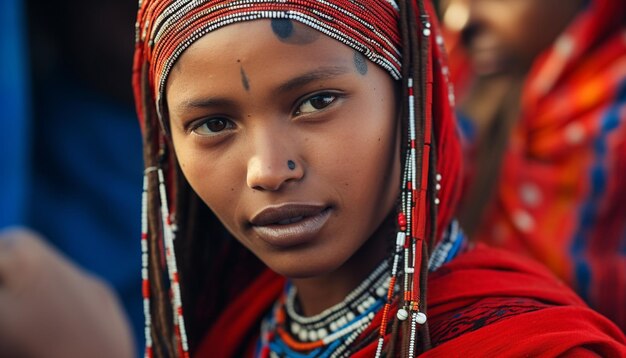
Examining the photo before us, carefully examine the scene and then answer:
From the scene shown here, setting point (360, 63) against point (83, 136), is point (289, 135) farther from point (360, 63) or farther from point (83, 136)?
point (83, 136)

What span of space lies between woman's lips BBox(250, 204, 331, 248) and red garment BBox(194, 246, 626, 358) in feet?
0.77

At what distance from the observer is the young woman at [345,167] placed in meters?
1.61

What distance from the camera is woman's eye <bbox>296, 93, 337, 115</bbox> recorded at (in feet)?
5.36

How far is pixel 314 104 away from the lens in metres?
1.64

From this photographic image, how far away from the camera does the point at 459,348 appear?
5.32 ft

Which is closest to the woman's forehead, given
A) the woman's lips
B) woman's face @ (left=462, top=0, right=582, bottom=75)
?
the woman's lips

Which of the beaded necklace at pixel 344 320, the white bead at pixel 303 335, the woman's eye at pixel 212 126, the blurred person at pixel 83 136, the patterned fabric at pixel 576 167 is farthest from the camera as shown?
the blurred person at pixel 83 136

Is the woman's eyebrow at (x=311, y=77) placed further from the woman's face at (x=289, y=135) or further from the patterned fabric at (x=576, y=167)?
the patterned fabric at (x=576, y=167)

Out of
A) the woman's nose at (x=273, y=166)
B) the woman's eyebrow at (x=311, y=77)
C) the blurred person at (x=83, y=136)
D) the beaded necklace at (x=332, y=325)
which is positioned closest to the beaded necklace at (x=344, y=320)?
the beaded necklace at (x=332, y=325)

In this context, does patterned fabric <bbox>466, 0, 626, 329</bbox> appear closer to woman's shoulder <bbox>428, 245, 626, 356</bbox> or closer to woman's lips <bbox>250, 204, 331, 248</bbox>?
woman's shoulder <bbox>428, 245, 626, 356</bbox>

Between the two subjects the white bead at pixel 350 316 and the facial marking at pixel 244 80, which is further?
the white bead at pixel 350 316

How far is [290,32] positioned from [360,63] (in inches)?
5.6

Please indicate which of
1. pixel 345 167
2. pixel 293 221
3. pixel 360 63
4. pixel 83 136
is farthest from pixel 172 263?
pixel 83 136

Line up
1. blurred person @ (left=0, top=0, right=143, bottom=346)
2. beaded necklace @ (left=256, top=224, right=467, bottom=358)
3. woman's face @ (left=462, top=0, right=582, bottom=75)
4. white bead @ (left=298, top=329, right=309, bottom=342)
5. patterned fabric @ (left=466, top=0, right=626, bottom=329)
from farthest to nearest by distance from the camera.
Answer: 1. blurred person @ (left=0, top=0, right=143, bottom=346)
2. woman's face @ (left=462, top=0, right=582, bottom=75)
3. patterned fabric @ (left=466, top=0, right=626, bottom=329)
4. white bead @ (left=298, top=329, right=309, bottom=342)
5. beaded necklace @ (left=256, top=224, right=467, bottom=358)
